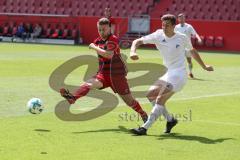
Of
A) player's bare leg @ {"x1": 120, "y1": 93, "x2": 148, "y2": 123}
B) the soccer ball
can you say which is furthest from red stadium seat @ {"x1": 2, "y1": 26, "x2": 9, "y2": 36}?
player's bare leg @ {"x1": 120, "y1": 93, "x2": 148, "y2": 123}

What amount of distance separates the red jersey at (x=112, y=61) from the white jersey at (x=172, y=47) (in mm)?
550

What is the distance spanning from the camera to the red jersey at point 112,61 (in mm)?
10398

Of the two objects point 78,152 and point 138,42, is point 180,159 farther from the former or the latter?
point 138,42

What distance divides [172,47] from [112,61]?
110cm

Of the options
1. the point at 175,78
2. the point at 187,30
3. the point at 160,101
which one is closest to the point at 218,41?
the point at 187,30

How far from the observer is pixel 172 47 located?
999 cm

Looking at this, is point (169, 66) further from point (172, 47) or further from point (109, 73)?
point (109, 73)

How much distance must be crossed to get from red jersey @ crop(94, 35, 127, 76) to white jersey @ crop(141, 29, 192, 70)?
550 millimetres

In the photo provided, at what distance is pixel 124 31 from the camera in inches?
1800

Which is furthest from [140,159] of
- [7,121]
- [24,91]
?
[24,91]

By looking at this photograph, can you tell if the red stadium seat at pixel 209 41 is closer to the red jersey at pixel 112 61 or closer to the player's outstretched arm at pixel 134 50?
the red jersey at pixel 112 61

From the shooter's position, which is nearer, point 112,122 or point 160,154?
point 160,154

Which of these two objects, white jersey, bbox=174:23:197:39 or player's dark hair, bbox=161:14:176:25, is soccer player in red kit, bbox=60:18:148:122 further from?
white jersey, bbox=174:23:197:39

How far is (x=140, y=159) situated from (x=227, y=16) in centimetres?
3873
